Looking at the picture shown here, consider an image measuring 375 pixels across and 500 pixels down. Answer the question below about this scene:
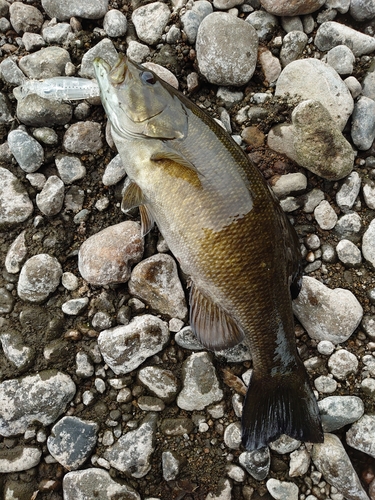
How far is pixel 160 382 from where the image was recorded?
2938mm

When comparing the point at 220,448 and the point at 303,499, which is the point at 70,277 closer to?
the point at 220,448

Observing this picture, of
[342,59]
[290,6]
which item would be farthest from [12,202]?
[342,59]

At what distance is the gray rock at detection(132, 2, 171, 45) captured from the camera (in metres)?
3.33

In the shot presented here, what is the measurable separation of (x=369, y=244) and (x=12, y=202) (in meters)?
2.51

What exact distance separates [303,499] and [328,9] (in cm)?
352

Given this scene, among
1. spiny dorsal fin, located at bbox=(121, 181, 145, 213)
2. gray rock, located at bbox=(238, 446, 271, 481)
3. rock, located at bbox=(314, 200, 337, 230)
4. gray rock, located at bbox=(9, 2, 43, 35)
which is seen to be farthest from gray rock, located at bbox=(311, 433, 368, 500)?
gray rock, located at bbox=(9, 2, 43, 35)

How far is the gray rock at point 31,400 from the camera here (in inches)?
112

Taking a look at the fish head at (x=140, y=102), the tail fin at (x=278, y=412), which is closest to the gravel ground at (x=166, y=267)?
the tail fin at (x=278, y=412)

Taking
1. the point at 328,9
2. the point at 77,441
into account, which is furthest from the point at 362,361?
the point at 328,9

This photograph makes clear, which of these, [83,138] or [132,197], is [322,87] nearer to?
[132,197]

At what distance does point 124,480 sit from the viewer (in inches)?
112

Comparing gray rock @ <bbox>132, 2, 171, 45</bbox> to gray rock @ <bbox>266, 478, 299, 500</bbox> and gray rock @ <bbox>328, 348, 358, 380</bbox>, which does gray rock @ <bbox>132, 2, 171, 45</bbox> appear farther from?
gray rock @ <bbox>266, 478, 299, 500</bbox>

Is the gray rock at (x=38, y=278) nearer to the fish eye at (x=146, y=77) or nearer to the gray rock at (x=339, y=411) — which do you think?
the fish eye at (x=146, y=77)

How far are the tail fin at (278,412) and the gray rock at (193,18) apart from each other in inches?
98.2
